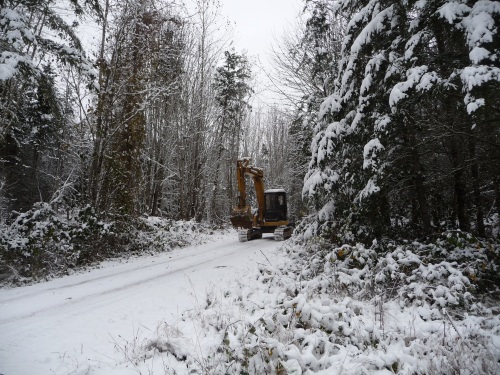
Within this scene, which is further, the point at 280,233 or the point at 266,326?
the point at 280,233

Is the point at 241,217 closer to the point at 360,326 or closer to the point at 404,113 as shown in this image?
the point at 404,113

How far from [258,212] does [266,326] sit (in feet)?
39.1

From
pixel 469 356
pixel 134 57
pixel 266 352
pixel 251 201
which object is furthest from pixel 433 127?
pixel 251 201

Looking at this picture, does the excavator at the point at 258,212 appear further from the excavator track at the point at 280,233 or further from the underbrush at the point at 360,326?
the underbrush at the point at 360,326


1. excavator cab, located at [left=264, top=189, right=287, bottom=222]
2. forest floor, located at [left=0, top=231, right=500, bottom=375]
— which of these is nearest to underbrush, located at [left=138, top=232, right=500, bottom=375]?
forest floor, located at [left=0, top=231, right=500, bottom=375]

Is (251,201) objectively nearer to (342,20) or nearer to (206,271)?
(342,20)

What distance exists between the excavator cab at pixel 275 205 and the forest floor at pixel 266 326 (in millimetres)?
8935

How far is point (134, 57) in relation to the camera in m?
12.0

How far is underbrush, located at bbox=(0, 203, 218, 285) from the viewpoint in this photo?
299 inches

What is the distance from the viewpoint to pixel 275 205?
15836 millimetres

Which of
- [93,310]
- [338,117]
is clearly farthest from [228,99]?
[93,310]

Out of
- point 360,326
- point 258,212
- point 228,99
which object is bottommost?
point 360,326

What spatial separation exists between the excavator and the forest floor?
7533 mm

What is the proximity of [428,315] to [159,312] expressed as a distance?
12.8 ft
